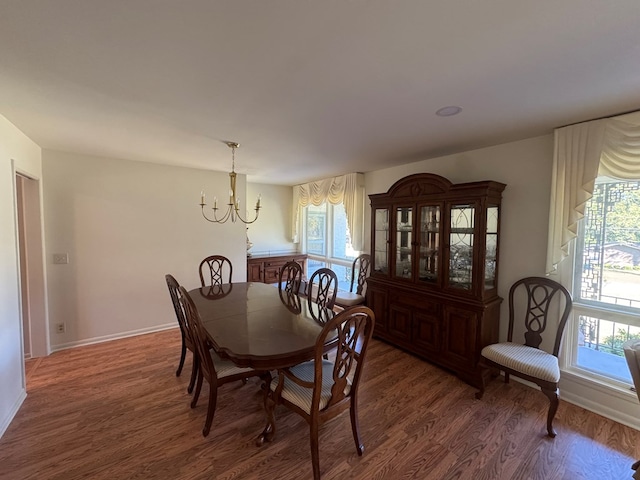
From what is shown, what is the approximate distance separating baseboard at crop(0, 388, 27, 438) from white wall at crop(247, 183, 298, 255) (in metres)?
3.68

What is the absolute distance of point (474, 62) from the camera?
4.62 feet

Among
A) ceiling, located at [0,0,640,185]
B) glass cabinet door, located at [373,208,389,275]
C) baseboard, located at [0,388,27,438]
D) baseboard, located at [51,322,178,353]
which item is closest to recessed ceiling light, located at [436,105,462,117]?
ceiling, located at [0,0,640,185]

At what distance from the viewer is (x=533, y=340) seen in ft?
8.51

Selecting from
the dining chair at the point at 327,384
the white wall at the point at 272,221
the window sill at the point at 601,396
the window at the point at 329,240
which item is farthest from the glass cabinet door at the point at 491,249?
the white wall at the point at 272,221

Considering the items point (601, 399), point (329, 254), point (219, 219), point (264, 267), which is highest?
point (219, 219)

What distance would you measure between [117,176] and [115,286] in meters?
1.42

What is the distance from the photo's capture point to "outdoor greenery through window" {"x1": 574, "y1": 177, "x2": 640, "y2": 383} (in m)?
2.19

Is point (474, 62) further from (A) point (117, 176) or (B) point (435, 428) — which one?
(A) point (117, 176)

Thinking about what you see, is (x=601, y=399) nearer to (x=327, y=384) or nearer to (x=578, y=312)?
(x=578, y=312)

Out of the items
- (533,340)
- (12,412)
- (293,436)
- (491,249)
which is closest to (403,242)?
(491,249)

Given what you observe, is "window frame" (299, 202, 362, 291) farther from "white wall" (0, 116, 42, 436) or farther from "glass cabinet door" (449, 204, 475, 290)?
"white wall" (0, 116, 42, 436)

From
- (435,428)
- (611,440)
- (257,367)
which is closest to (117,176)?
(257,367)

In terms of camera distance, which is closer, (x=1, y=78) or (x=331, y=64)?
(x=331, y=64)

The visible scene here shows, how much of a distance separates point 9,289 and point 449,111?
3704 mm
